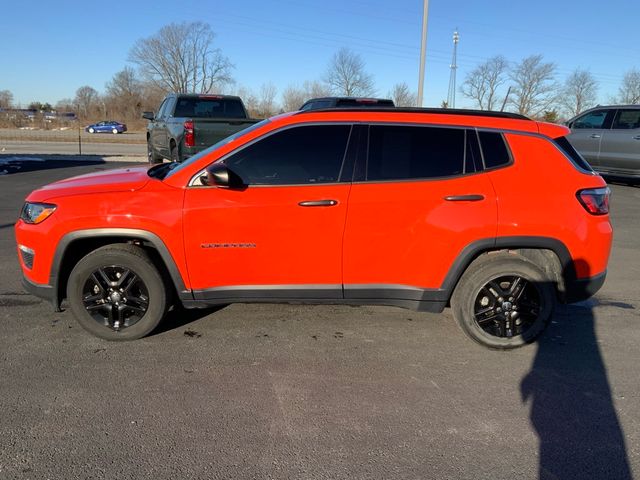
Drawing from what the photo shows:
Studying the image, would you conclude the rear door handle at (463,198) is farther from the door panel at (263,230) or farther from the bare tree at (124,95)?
the bare tree at (124,95)

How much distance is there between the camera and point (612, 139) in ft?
38.7

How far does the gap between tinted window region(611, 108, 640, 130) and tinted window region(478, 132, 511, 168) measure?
33.7ft

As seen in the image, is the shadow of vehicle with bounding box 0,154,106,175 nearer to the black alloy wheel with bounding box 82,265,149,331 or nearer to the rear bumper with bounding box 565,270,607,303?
the black alloy wheel with bounding box 82,265,149,331

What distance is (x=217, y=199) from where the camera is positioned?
3.51 metres

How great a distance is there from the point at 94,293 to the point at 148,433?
58.2 inches

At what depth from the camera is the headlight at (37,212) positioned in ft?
11.8

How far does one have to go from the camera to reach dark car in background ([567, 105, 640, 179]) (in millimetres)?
11508

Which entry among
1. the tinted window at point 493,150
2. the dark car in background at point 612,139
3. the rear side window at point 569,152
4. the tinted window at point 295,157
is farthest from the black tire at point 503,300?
the dark car in background at point 612,139

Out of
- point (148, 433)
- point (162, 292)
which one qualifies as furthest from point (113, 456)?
point (162, 292)

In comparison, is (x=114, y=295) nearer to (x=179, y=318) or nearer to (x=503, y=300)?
(x=179, y=318)

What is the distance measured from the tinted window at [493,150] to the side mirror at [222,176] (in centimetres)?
186

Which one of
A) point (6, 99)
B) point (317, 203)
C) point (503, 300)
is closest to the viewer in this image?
point (317, 203)

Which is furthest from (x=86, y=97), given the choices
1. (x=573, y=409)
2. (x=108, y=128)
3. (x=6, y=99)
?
(x=573, y=409)

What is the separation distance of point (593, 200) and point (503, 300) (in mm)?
1004
